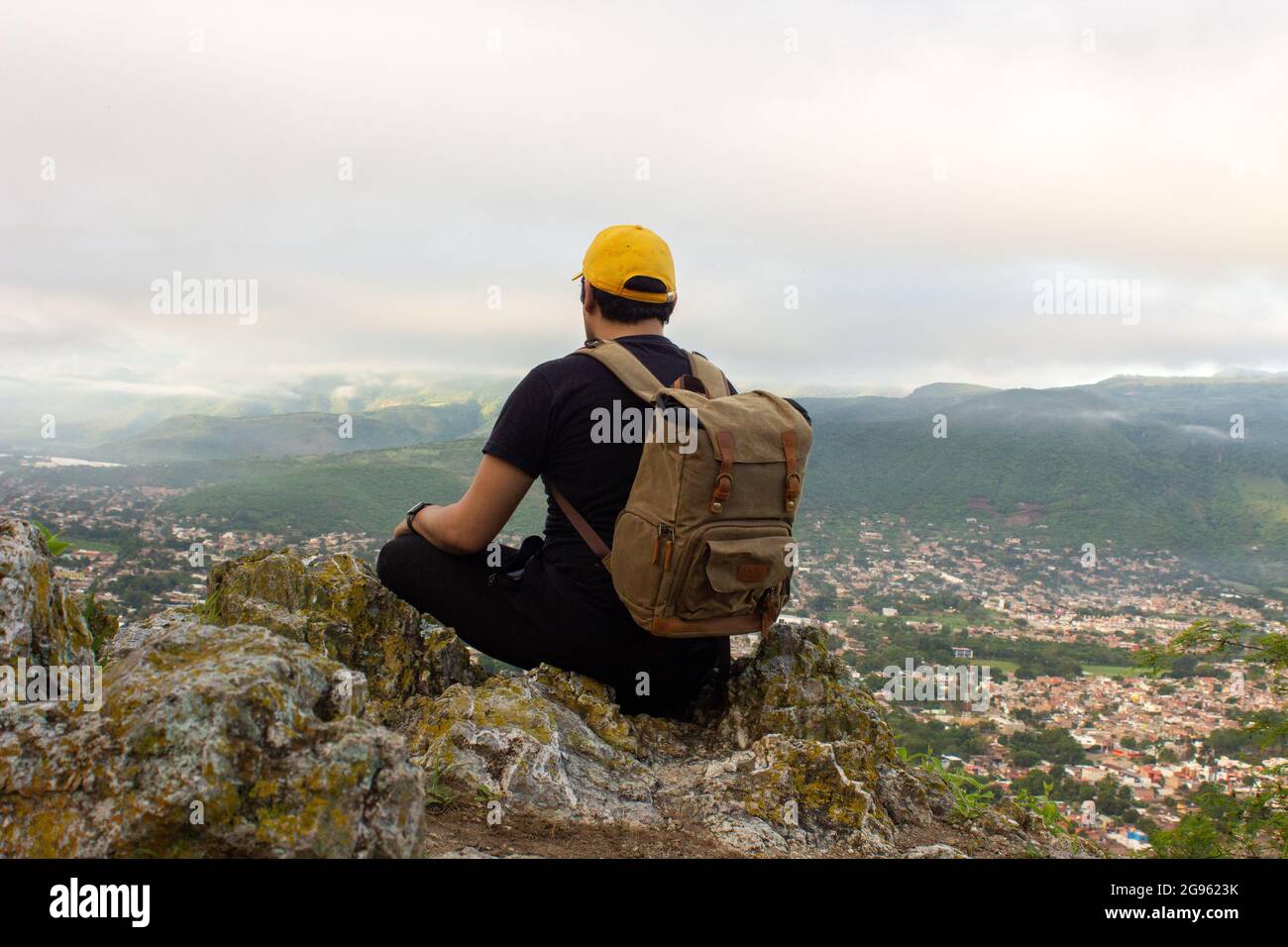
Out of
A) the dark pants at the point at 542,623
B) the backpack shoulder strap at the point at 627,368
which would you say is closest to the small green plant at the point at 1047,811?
the dark pants at the point at 542,623

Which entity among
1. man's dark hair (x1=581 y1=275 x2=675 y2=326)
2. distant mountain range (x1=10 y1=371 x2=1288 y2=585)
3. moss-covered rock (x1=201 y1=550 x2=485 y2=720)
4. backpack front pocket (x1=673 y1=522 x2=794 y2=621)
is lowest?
distant mountain range (x1=10 y1=371 x2=1288 y2=585)

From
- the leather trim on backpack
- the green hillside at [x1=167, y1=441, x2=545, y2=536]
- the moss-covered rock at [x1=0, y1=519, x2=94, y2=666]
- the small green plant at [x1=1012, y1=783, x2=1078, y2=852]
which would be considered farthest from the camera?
the green hillside at [x1=167, y1=441, x2=545, y2=536]

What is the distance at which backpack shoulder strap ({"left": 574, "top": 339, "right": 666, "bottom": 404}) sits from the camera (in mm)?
4664

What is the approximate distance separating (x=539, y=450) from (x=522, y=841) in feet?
6.98

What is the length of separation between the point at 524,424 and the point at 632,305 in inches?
44.1

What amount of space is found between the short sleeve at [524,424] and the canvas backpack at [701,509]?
0.39m

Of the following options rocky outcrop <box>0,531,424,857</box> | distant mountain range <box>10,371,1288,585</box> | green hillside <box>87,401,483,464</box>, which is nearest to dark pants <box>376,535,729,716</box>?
rocky outcrop <box>0,531,424,857</box>

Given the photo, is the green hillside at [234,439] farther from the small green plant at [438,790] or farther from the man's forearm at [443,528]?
the small green plant at [438,790]

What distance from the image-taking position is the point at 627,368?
4723mm

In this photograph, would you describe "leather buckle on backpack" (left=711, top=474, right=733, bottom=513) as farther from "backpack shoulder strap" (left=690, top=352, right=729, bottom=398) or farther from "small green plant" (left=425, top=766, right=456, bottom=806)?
"small green plant" (left=425, top=766, right=456, bottom=806)

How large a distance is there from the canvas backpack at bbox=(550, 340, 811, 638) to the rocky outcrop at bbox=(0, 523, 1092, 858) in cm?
92

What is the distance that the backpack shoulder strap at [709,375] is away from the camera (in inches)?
198
